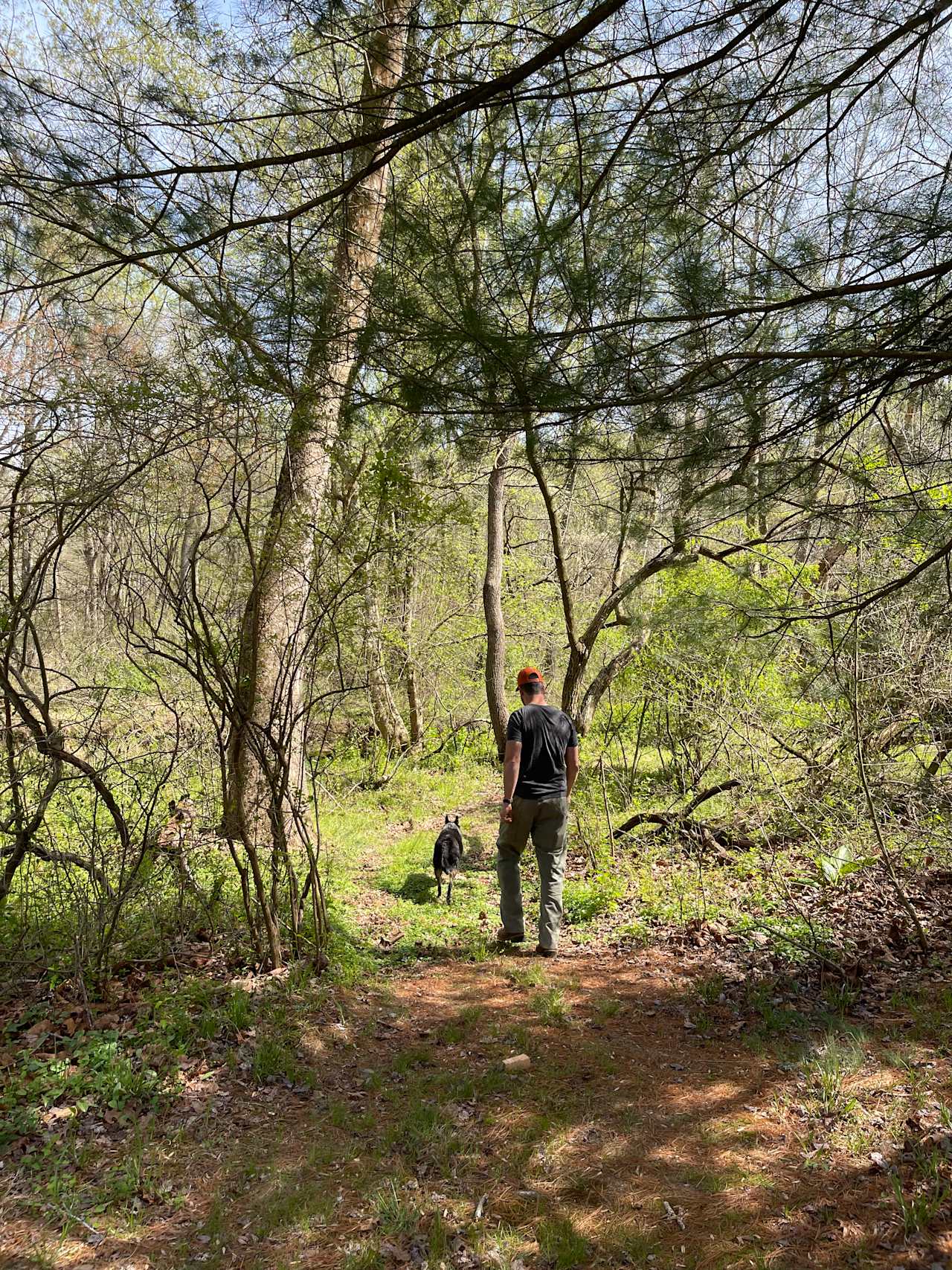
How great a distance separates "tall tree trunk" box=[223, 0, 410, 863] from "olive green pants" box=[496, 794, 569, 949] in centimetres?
150

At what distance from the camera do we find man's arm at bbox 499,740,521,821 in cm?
494

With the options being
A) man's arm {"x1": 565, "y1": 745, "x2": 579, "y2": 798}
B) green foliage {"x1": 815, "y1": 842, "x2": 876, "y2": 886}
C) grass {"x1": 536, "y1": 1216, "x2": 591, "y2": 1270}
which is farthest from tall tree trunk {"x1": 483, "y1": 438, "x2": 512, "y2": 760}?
grass {"x1": 536, "y1": 1216, "x2": 591, "y2": 1270}

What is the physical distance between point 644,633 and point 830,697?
6.96 ft

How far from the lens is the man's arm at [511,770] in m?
4.94

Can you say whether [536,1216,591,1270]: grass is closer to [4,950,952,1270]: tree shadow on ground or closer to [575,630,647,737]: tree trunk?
[4,950,952,1270]: tree shadow on ground

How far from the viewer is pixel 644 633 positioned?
7312 mm

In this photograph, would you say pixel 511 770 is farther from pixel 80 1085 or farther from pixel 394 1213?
pixel 80 1085

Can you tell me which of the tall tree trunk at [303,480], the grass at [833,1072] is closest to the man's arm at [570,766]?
the tall tree trunk at [303,480]

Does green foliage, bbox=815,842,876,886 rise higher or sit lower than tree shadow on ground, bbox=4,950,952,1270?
higher

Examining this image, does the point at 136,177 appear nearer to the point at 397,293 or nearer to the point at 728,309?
the point at 397,293

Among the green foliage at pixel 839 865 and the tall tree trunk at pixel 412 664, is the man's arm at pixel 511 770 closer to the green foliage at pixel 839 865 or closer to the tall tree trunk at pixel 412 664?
the green foliage at pixel 839 865

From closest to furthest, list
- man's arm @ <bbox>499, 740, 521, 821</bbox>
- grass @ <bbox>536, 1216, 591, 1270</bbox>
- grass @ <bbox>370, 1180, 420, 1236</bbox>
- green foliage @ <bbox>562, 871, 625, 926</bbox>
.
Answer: grass @ <bbox>536, 1216, 591, 1270</bbox> < grass @ <bbox>370, 1180, 420, 1236</bbox> < man's arm @ <bbox>499, 740, 521, 821</bbox> < green foliage @ <bbox>562, 871, 625, 926</bbox>

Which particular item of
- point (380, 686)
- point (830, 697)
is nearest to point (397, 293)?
point (830, 697)

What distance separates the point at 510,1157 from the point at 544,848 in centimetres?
224
